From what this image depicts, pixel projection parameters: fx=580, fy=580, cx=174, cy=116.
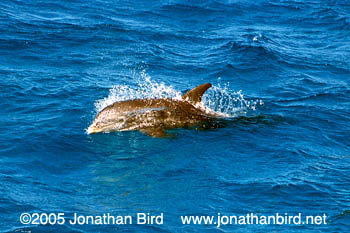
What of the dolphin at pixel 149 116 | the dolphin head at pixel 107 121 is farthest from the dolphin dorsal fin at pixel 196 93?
the dolphin head at pixel 107 121

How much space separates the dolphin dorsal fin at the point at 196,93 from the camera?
14.0m

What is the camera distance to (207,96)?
16500 mm

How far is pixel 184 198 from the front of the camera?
34.0 feet

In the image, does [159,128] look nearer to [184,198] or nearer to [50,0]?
[184,198]

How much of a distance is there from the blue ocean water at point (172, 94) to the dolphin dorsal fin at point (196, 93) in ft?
3.12

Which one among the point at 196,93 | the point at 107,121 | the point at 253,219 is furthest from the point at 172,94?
the point at 253,219

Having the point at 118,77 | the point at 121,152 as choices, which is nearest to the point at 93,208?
the point at 121,152

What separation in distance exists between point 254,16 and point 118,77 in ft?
35.1

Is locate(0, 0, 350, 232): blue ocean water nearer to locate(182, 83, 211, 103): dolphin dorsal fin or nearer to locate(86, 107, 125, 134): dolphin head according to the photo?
locate(86, 107, 125, 134): dolphin head

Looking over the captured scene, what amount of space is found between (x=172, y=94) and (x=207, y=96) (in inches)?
48.6

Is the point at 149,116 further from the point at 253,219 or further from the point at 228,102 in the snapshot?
the point at 253,219

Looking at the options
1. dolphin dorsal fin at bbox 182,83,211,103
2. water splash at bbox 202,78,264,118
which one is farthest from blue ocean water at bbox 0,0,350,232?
dolphin dorsal fin at bbox 182,83,211,103

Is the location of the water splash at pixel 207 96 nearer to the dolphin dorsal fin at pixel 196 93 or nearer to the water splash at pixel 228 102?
the water splash at pixel 228 102

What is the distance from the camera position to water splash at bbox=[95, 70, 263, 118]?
15266 millimetres
